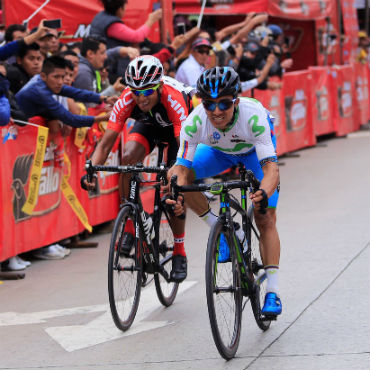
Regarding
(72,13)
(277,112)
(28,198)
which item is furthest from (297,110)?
(28,198)

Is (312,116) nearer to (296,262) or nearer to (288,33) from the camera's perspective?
(288,33)

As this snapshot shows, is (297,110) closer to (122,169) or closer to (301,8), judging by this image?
(301,8)

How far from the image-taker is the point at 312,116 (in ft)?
63.5

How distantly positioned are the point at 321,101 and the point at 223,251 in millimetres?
14828

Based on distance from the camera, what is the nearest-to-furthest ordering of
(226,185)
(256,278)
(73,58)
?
1. (226,185)
2. (256,278)
3. (73,58)

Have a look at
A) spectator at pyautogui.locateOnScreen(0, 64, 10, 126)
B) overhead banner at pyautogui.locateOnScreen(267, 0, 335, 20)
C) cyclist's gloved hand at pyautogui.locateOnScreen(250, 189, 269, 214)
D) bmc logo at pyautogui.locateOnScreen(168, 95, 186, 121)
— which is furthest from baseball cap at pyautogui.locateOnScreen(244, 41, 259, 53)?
cyclist's gloved hand at pyautogui.locateOnScreen(250, 189, 269, 214)

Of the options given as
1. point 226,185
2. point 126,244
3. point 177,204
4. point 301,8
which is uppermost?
point 301,8

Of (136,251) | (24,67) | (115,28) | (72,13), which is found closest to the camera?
(136,251)

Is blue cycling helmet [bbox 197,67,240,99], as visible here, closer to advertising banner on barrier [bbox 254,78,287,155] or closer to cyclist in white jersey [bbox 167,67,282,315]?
cyclist in white jersey [bbox 167,67,282,315]

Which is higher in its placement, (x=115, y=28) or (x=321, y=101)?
(x=115, y=28)

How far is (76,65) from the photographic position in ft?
34.1

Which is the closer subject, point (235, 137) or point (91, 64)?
point (235, 137)

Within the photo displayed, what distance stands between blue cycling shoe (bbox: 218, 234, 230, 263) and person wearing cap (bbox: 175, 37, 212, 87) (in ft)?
23.9

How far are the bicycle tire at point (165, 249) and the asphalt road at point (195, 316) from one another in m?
0.09
